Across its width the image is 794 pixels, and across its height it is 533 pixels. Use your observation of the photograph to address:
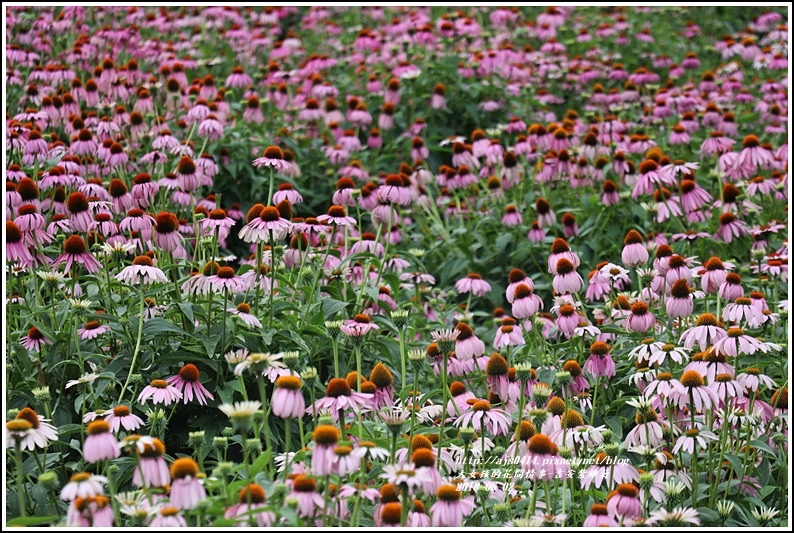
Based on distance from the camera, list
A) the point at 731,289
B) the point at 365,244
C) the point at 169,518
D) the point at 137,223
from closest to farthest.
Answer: the point at 169,518, the point at 137,223, the point at 731,289, the point at 365,244

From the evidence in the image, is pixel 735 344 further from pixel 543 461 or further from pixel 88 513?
pixel 88 513

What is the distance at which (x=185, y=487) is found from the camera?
6.72ft

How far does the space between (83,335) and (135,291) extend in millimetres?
251

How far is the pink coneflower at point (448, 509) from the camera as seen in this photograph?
7.25 ft

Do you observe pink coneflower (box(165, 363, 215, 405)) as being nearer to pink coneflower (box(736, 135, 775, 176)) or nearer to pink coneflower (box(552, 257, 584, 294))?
pink coneflower (box(552, 257, 584, 294))

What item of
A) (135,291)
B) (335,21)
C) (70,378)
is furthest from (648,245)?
(335,21)

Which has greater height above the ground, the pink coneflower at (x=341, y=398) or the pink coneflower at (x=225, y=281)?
the pink coneflower at (x=225, y=281)

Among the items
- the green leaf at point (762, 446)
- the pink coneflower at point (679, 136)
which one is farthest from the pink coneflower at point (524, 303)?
the pink coneflower at point (679, 136)

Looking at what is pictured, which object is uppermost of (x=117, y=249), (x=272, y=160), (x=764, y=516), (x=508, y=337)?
(x=272, y=160)

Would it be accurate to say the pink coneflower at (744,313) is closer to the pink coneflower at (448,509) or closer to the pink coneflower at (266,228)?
the pink coneflower at (448,509)

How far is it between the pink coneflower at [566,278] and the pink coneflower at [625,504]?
41.5 inches

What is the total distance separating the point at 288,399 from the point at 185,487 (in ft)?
1.03

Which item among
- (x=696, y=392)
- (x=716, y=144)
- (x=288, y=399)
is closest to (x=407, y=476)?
(x=288, y=399)

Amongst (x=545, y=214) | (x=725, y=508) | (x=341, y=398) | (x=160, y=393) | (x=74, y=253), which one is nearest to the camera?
(x=341, y=398)
